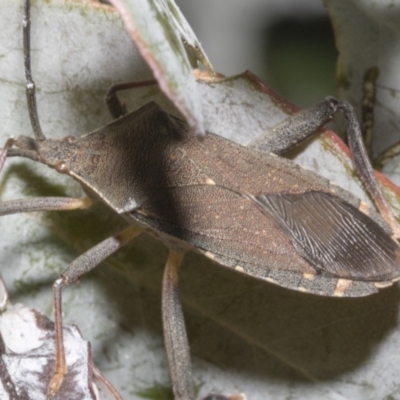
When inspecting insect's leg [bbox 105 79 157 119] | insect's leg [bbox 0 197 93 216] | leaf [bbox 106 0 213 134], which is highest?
leaf [bbox 106 0 213 134]

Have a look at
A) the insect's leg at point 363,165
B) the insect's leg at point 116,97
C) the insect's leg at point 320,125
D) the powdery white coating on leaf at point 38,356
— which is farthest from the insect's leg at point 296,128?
the powdery white coating on leaf at point 38,356

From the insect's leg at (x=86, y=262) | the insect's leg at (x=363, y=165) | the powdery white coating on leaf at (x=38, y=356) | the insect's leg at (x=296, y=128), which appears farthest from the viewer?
the insect's leg at (x=296, y=128)

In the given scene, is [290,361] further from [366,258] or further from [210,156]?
[210,156]

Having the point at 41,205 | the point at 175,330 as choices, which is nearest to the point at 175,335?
the point at 175,330

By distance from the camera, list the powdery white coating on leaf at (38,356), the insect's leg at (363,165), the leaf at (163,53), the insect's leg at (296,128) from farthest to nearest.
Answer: the insect's leg at (296,128), the insect's leg at (363,165), the powdery white coating on leaf at (38,356), the leaf at (163,53)

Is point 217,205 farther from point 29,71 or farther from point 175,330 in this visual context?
point 29,71

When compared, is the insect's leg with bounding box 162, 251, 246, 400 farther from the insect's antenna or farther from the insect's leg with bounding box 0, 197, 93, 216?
the insect's antenna

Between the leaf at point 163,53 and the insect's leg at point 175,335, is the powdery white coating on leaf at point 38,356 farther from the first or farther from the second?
the leaf at point 163,53

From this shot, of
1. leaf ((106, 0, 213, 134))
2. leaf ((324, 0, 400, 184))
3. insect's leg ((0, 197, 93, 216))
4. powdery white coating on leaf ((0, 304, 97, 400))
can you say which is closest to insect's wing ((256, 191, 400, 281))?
leaf ((324, 0, 400, 184))
